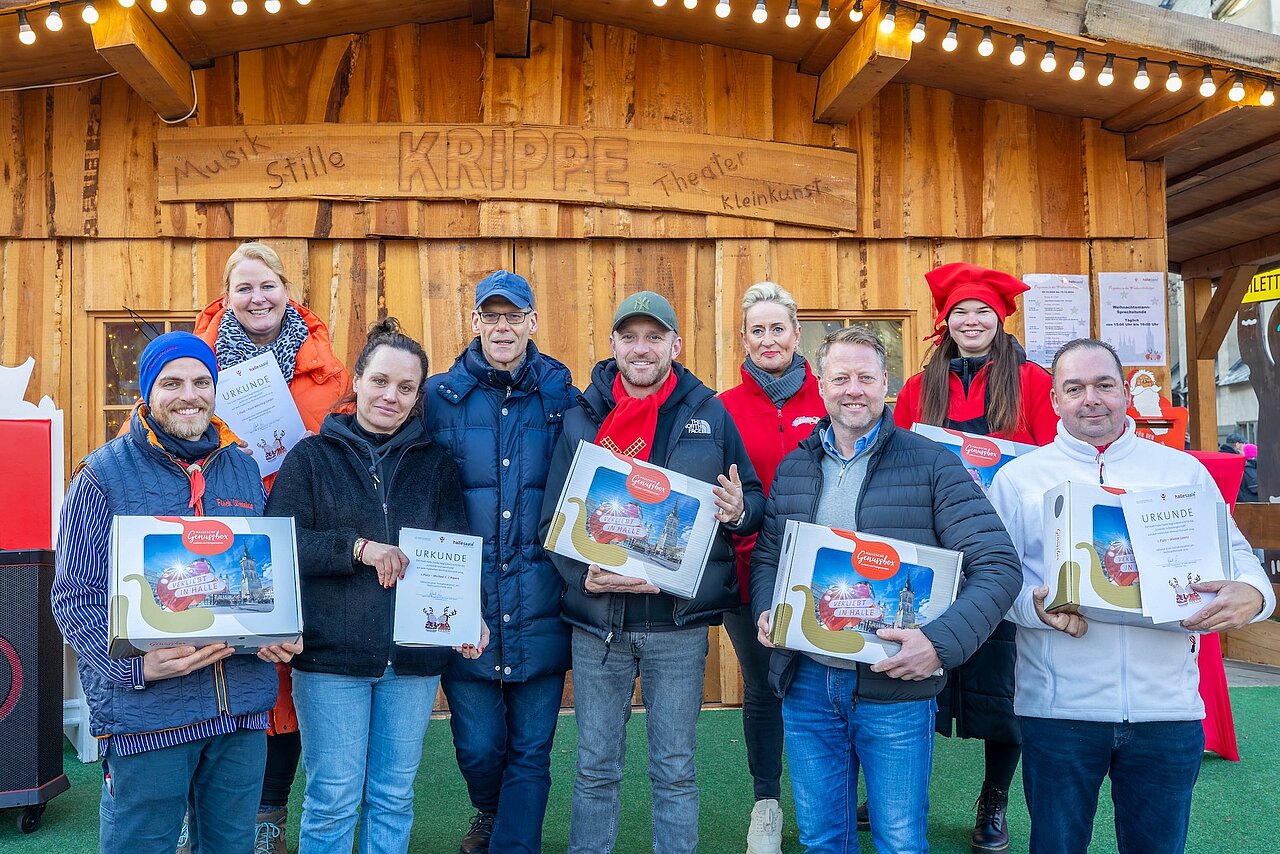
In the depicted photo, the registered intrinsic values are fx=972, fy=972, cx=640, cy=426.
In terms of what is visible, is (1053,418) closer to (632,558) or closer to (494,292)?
(632,558)

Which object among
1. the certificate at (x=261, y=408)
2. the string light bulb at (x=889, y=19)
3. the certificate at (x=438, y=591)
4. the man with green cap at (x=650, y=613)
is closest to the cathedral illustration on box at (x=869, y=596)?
the man with green cap at (x=650, y=613)

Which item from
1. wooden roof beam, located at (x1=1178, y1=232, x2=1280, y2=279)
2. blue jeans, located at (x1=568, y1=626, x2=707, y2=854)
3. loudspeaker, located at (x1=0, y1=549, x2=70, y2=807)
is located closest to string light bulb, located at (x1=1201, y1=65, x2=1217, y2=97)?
wooden roof beam, located at (x1=1178, y1=232, x2=1280, y2=279)

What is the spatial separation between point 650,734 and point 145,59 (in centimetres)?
365

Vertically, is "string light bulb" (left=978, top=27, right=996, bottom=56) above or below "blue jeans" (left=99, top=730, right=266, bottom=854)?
above

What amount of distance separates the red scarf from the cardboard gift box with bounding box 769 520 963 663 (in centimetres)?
65

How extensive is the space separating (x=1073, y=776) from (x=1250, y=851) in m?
1.51

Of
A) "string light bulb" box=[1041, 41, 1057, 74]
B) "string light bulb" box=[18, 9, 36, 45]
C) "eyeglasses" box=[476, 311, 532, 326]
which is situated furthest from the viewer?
"string light bulb" box=[1041, 41, 1057, 74]

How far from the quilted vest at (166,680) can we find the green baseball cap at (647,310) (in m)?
1.15

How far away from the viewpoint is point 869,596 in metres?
2.35

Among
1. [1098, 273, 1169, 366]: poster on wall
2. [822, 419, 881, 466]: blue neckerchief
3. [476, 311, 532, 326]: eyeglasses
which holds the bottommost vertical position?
[822, 419, 881, 466]: blue neckerchief

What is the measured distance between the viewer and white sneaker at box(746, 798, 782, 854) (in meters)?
3.23

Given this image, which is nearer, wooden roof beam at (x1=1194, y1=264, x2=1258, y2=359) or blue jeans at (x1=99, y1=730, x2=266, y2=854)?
blue jeans at (x1=99, y1=730, x2=266, y2=854)

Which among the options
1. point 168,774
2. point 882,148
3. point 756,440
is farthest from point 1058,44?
point 168,774

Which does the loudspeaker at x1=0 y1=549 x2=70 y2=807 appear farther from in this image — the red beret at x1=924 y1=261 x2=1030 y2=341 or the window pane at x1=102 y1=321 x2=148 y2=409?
the red beret at x1=924 y1=261 x2=1030 y2=341
